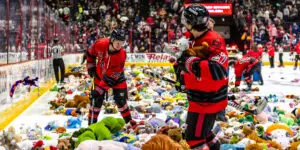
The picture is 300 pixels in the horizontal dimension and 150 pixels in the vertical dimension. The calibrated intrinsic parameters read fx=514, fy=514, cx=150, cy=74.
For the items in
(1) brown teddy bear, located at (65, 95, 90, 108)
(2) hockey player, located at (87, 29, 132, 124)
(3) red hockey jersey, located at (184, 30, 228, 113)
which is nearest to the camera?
(3) red hockey jersey, located at (184, 30, 228, 113)

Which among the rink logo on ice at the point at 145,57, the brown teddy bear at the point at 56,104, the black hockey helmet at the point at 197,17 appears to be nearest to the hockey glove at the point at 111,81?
the black hockey helmet at the point at 197,17

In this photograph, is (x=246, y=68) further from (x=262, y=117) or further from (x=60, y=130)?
(x=60, y=130)

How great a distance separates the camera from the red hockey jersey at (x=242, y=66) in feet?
41.9

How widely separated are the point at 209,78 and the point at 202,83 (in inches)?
4.2

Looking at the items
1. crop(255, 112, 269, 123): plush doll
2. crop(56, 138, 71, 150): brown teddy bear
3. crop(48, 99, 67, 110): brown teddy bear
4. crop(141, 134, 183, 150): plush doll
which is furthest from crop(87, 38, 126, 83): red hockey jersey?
crop(48, 99, 67, 110): brown teddy bear

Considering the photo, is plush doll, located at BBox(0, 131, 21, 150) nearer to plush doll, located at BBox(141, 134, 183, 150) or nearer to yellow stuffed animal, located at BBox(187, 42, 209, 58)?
plush doll, located at BBox(141, 134, 183, 150)

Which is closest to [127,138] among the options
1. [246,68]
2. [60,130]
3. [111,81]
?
[111,81]

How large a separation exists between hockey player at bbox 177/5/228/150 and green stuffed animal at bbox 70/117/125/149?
147 cm

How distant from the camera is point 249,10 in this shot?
28.7m

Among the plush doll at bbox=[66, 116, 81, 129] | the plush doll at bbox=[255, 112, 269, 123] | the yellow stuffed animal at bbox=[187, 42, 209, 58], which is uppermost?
the yellow stuffed animal at bbox=[187, 42, 209, 58]

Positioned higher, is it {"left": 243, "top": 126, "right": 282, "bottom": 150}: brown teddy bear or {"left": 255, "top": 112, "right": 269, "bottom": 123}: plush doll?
{"left": 243, "top": 126, "right": 282, "bottom": 150}: brown teddy bear

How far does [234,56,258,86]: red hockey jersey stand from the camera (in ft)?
41.9

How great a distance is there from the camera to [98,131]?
5.32 m

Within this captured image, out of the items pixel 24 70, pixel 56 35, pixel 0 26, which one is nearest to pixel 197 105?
pixel 0 26
